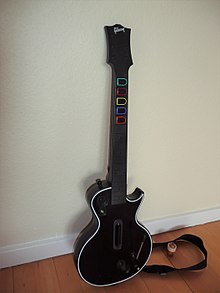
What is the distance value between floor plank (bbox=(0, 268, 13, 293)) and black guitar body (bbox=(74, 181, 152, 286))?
294 mm

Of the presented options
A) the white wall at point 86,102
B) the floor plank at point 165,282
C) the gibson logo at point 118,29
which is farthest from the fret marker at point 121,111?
the floor plank at point 165,282

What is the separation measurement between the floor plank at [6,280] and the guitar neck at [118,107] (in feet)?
1.74

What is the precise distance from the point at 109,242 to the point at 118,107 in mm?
519

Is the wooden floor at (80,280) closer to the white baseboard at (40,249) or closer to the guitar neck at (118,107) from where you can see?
the white baseboard at (40,249)

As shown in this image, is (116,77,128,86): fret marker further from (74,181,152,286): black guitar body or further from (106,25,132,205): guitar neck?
(74,181,152,286): black guitar body

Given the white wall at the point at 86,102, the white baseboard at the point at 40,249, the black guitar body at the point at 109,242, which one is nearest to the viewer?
the white wall at the point at 86,102

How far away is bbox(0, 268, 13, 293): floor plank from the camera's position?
1.05 meters

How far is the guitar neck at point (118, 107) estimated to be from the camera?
3.06 ft

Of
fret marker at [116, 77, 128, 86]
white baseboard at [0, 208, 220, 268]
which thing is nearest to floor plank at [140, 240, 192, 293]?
white baseboard at [0, 208, 220, 268]

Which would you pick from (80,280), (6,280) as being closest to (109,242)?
(80,280)

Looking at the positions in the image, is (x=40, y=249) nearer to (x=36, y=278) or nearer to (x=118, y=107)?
(x=36, y=278)

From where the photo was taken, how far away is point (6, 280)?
109cm

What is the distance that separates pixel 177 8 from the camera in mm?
1024

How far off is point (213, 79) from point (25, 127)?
2.72 ft
